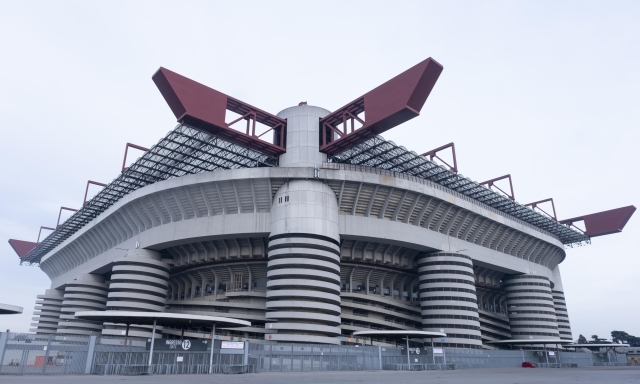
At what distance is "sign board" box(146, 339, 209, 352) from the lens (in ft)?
121

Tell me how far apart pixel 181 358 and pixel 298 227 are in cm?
2238

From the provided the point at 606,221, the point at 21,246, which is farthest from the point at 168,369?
the point at 21,246

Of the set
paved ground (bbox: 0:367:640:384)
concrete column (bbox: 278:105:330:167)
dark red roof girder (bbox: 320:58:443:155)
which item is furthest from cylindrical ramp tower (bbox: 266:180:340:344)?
paved ground (bbox: 0:367:640:384)

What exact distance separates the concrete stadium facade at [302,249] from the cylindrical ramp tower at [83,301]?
0.35m

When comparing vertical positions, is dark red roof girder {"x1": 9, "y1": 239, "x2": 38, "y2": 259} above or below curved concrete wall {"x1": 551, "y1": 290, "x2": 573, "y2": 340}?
above

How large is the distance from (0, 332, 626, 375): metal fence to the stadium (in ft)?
25.2

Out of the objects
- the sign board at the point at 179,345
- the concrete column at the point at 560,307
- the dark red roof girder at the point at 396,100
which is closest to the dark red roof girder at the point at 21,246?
the sign board at the point at 179,345

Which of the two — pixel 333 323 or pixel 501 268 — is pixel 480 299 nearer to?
pixel 501 268

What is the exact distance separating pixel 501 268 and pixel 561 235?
3207 centimetres

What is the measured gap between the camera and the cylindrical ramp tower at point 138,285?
6234 cm

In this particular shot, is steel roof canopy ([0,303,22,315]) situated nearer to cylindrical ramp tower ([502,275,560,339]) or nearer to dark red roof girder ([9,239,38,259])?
cylindrical ramp tower ([502,275,560,339])

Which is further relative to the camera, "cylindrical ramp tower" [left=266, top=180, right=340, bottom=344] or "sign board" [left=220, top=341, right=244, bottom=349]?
"cylindrical ramp tower" [left=266, top=180, right=340, bottom=344]

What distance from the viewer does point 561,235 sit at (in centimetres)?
10306

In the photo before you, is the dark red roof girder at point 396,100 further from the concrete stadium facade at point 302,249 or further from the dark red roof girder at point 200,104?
the dark red roof girder at point 200,104
